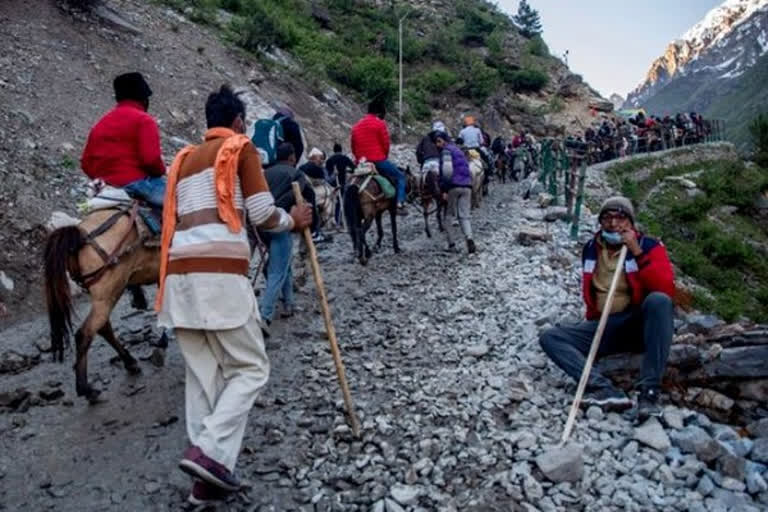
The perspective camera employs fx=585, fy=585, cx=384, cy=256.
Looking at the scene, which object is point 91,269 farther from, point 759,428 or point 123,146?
point 759,428

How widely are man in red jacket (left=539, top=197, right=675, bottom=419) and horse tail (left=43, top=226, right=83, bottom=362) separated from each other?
361cm

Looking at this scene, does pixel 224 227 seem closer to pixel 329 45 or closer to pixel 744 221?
pixel 744 221

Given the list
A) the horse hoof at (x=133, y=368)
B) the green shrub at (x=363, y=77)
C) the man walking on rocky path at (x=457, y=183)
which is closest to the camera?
the horse hoof at (x=133, y=368)

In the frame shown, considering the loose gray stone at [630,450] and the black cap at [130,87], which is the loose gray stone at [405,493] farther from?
the black cap at [130,87]

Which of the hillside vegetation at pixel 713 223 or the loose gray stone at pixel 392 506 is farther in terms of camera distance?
the hillside vegetation at pixel 713 223

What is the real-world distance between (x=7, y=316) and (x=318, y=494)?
5384 mm

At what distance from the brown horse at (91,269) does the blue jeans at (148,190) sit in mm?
158

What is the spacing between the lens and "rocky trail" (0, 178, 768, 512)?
3.33m

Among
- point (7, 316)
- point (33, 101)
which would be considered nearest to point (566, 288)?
point (7, 316)

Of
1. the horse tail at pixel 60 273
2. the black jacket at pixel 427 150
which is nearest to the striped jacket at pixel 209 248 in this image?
the horse tail at pixel 60 273

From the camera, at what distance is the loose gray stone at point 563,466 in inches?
133

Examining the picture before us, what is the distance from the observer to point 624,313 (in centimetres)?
433

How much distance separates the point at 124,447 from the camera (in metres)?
3.96

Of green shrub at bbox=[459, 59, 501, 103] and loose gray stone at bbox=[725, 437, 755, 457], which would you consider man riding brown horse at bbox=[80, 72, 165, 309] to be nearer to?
loose gray stone at bbox=[725, 437, 755, 457]
